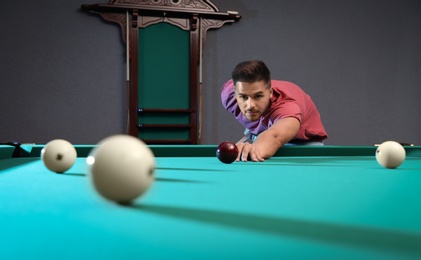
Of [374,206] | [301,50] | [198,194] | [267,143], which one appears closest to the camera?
[374,206]

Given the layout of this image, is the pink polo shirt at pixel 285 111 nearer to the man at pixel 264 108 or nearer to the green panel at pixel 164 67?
the man at pixel 264 108

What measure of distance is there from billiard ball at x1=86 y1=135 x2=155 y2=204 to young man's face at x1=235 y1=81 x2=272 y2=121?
1.96m

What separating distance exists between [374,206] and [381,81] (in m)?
5.67

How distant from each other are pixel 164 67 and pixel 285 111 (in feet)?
8.58

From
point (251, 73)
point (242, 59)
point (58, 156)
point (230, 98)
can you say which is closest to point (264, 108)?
point (251, 73)

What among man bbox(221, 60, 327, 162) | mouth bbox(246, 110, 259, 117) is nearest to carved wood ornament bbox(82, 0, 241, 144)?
man bbox(221, 60, 327, 162)

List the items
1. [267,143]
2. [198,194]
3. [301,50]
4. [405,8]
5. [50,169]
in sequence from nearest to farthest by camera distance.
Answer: [198,194], [50,169], [267,143], [301,50], [405,8]

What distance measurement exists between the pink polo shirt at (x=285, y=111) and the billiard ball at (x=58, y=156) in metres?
1.65

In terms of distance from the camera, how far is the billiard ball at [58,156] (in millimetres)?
1399

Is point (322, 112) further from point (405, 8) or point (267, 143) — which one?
point (267, 143)

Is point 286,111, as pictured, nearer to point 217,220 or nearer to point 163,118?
point 217,220

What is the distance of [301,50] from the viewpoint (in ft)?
18.4

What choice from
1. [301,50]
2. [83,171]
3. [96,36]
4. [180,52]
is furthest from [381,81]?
[83,171]

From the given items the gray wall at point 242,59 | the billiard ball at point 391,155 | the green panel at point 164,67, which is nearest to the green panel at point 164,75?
the green panel at point 164,67
